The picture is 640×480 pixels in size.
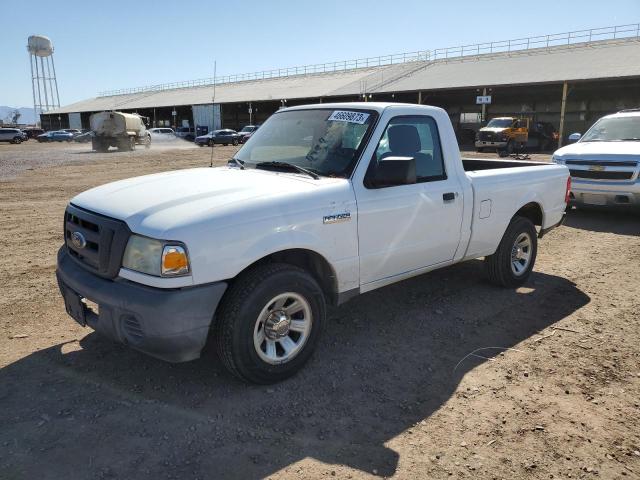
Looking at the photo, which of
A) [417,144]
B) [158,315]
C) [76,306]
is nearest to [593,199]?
[417,144]

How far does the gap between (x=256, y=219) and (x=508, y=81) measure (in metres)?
36.1

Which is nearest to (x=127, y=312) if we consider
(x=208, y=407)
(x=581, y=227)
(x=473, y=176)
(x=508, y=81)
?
(x=208, y=407)

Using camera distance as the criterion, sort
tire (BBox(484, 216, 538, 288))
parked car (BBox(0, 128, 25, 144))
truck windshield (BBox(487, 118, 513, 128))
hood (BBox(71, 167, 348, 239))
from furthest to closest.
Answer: parked car (BBox(0, 128, 25, 144)) → truck windshield (BBox(487, 118, 513, 128)) → tire (BBox(484, 216, 538, 288)) → hood (BBox(71, 167, 348, 239))

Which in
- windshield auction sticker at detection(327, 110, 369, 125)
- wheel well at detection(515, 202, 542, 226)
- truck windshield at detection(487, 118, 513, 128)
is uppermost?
truck windshield at detection(487, 118, 513, 128)

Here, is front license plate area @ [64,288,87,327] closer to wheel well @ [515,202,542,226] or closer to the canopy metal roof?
wheel well @ [515,202,542,226]

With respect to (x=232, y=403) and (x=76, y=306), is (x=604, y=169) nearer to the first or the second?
(x=232, y=403)

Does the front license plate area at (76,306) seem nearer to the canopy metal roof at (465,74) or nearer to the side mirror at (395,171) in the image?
the side mirror at (395,171)

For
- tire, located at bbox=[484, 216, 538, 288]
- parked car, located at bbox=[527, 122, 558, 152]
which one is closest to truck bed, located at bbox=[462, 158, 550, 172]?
tire, located at bbox=[484, 216, 538, 288]

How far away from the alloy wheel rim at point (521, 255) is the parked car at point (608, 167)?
14.3ft

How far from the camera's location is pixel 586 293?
5.69m

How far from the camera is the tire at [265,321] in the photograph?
3.30 m

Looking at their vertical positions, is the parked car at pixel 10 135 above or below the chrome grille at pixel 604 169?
above

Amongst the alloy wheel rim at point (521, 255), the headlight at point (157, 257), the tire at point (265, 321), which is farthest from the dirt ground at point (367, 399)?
the headlight at point (157, 257)

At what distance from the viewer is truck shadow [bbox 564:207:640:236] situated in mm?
8898
